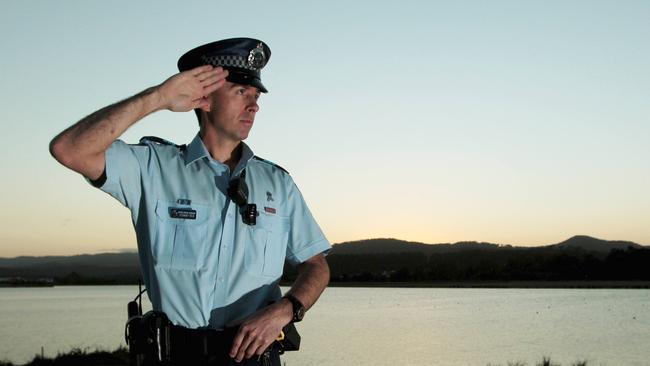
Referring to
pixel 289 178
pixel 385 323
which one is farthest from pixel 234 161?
pixel 385 323

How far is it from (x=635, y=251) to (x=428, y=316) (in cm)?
3853

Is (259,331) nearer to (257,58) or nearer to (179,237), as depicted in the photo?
(179,237)

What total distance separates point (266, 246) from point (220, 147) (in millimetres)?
419

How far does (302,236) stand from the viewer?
359cm

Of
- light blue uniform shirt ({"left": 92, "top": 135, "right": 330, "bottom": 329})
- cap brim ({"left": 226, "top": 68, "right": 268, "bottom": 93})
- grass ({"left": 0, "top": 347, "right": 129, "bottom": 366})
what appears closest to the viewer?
light blue uniform shirt ({"left": 92, "top": 135, "right": 330, "bottom": 329})

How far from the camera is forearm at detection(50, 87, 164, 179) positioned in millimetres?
2908

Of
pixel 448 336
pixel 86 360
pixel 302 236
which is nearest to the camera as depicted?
pixel 302 236

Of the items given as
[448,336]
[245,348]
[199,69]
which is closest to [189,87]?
[199,69]

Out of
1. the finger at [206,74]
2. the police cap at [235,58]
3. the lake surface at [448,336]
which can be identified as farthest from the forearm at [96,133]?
the lake surface at [448,336]

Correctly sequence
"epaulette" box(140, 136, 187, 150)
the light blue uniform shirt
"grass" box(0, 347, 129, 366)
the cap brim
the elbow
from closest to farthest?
the elbow → the light blue uniform shirt → "epaulette" box(140, 136, 187, 150) → the cap brim → "grass" box(0, 347, 129, 366)

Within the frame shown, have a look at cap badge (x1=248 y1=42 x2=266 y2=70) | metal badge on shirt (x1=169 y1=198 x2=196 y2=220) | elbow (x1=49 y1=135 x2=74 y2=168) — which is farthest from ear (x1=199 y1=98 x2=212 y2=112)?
elbow (x1=49 y1=135 x2=74 y2=168)

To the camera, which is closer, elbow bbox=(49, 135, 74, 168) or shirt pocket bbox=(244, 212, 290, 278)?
elbow bbox=(49, 135, 74, 168)

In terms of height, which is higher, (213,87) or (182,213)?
(213,87)

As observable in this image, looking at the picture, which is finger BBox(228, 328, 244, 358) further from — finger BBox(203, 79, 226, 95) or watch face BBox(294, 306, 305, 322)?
finger BBox(203, 79, 226, 95)
